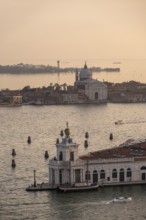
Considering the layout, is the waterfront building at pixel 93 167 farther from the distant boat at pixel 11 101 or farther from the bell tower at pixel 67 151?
the distant boat at pixel 11 101

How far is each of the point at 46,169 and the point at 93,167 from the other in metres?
2.57

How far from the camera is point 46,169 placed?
24266 millimetres

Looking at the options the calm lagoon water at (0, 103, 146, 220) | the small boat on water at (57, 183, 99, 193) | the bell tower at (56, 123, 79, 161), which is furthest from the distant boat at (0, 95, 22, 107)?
the small boat on water at (57, 183, 99, 193)

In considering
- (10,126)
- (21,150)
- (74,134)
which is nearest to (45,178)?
(21,150)

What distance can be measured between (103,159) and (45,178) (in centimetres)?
145

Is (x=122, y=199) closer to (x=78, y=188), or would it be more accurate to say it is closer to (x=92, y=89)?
(x=78, y=188)

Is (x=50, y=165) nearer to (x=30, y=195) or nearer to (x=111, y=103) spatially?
(x=30, y=195)

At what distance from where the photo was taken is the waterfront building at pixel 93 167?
71.0ft

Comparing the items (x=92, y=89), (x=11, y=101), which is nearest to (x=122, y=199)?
(x=11, y=101)

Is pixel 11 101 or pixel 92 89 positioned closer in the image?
pixel 11 101

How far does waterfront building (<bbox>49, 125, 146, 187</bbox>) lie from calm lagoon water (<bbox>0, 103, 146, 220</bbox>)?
403mm

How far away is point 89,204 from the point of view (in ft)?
65.8

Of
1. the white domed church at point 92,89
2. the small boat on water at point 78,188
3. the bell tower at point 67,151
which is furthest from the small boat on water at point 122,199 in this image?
the white domed church at point 92,89

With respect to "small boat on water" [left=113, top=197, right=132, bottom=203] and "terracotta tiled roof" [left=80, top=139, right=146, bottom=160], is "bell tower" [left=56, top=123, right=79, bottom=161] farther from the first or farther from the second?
"small boat on water" [left=113, top=197, right=132, bottom=203]
